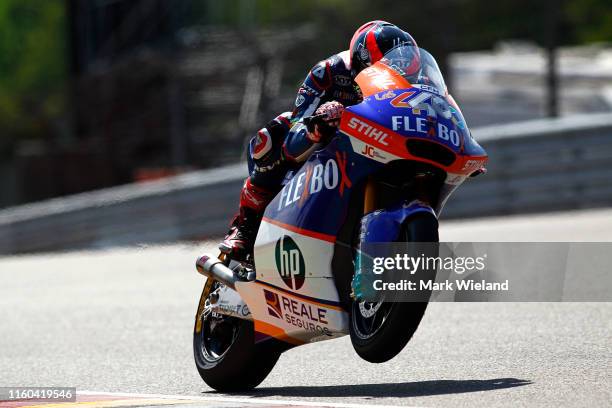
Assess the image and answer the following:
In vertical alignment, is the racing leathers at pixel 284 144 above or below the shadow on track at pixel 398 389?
above

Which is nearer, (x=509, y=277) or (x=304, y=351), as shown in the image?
(x=509, y=277)

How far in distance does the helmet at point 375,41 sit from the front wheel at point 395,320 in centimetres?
95

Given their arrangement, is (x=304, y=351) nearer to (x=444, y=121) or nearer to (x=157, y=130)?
(x=444, y=121)

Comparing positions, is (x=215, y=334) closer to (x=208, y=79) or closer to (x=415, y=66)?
(x=415, y=66)

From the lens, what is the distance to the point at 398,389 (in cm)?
609

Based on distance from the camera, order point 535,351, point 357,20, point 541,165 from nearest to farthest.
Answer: point 535,351, point 541,165, point 357,20

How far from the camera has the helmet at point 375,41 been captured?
20.5ft

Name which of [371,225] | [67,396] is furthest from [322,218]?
[67,396]

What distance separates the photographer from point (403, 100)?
231 inches

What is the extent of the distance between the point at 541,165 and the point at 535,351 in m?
9.02

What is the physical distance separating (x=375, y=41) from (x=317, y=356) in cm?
209

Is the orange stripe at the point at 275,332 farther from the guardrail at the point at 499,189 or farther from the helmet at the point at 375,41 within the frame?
the guardrail at the point at 499,189

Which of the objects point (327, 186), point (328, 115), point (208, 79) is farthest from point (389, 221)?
point (208, 79)

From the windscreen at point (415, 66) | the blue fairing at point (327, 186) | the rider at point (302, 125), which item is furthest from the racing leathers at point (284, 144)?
the windscreen at point (415, 66)
